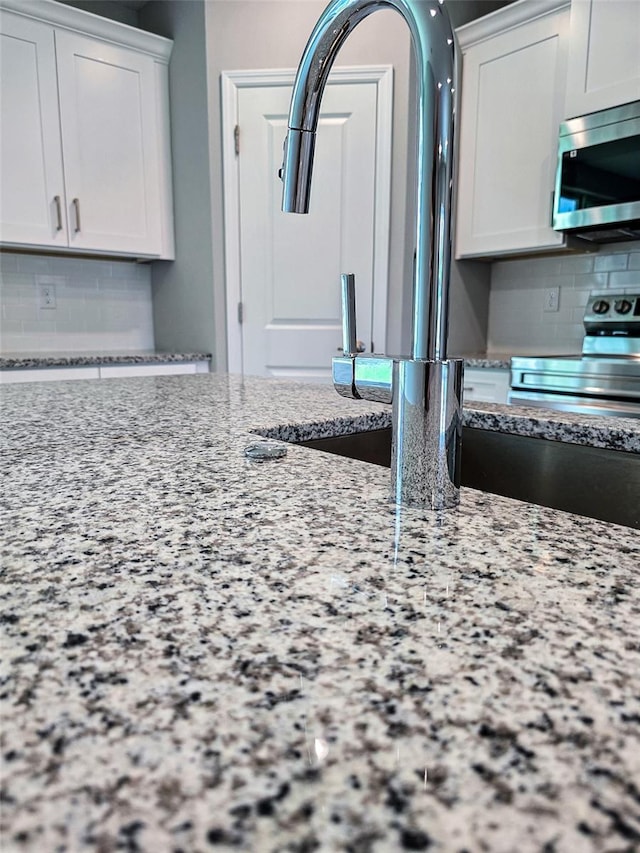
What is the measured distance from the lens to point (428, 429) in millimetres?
424

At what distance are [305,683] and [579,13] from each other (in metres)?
2.71

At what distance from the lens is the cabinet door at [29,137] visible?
7.82 feet

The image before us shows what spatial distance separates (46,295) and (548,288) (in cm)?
246

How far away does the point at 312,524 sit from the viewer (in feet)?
1.37

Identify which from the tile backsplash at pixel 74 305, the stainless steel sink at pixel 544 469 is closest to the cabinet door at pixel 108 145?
the tile backsplash at pixel 74 305

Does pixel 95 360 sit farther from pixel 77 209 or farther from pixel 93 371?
pixel 77 209

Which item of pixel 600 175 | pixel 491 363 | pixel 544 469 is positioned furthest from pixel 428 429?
pixel 600 175

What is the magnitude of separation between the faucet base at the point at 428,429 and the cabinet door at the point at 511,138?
228cm

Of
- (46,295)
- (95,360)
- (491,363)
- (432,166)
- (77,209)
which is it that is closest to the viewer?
(432,166)

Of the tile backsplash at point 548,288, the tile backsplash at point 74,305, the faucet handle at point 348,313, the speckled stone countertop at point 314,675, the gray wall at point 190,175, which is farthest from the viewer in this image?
the tile backsplash at point 74,305

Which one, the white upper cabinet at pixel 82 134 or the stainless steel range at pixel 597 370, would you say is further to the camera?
the white upper cabinet at pixel 82 134

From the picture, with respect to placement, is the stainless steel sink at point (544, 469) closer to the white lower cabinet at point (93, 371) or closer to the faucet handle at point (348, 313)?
the faucet handle at point (348, 313)

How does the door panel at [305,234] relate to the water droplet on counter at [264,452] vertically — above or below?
above

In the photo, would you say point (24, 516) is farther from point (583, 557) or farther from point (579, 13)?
point (579, 13)
